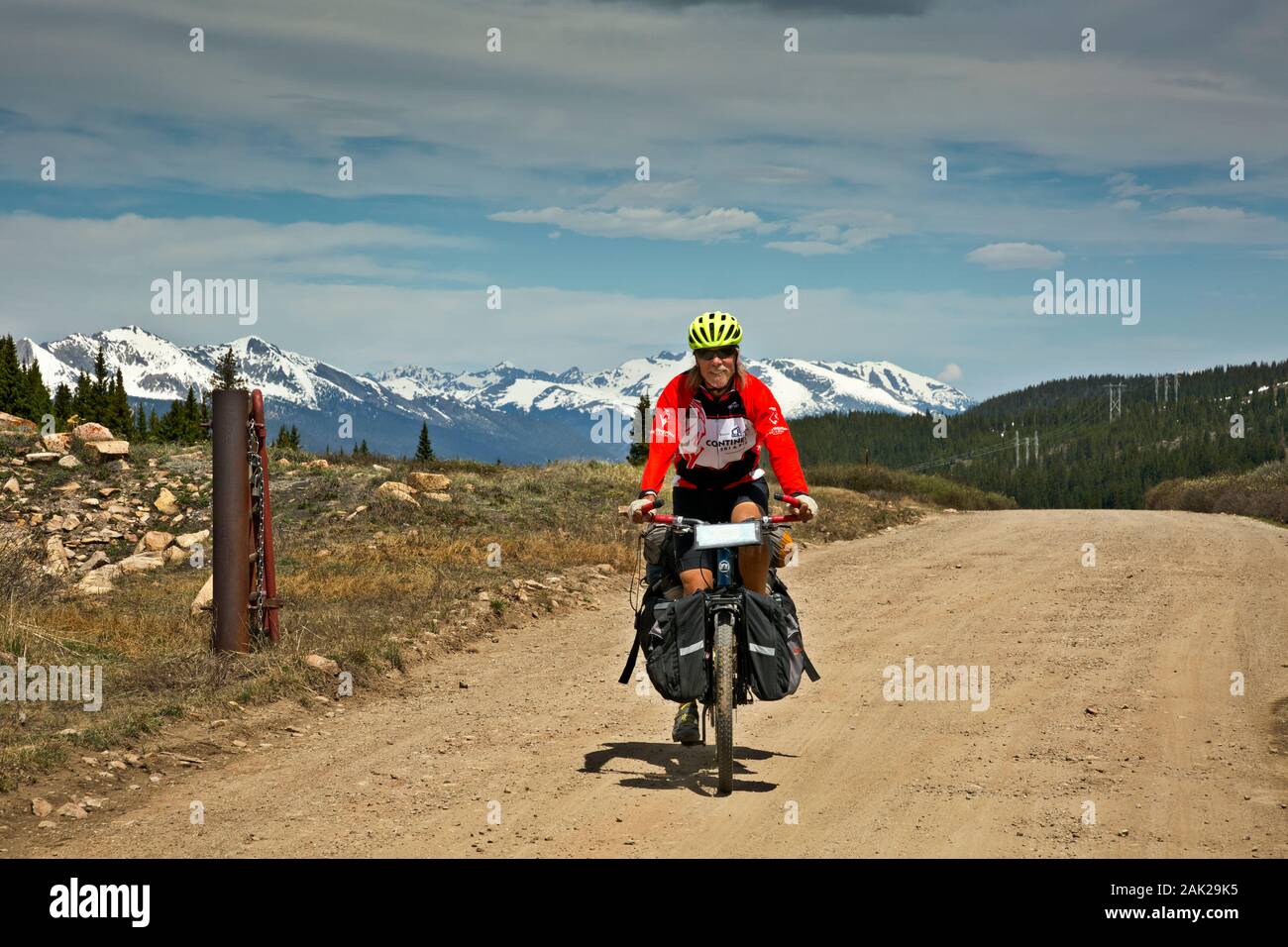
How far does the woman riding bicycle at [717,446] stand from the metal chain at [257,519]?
15.0 ft

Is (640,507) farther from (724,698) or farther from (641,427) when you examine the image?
(641,427)

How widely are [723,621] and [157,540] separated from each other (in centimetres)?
1315

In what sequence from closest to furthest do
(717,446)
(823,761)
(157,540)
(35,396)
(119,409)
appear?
(717,446)
(823,761)
(157,540)
(35,396)
(119,409)

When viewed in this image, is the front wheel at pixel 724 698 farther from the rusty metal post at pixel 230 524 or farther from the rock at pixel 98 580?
the rock at pixel 98 580

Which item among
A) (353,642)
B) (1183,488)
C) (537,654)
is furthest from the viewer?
(1183,488)

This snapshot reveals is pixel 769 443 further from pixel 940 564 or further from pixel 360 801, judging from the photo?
pixel 940 564

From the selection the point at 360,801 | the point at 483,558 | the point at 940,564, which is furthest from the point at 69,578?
the point at 940,564

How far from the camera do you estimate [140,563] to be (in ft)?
52.6

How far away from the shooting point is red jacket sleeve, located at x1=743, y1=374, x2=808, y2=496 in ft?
23.8

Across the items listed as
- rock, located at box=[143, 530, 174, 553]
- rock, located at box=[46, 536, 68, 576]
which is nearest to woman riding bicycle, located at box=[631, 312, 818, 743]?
rock, located at box=[46, 536, 68, 576]

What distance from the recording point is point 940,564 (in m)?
18.2

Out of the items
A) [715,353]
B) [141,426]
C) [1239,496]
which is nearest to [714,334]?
[715,353]

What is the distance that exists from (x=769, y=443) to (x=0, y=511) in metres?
15.3

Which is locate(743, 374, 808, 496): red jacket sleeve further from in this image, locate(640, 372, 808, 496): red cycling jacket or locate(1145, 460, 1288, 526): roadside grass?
locate(1145, 460, 1288, 526): roadside grass
